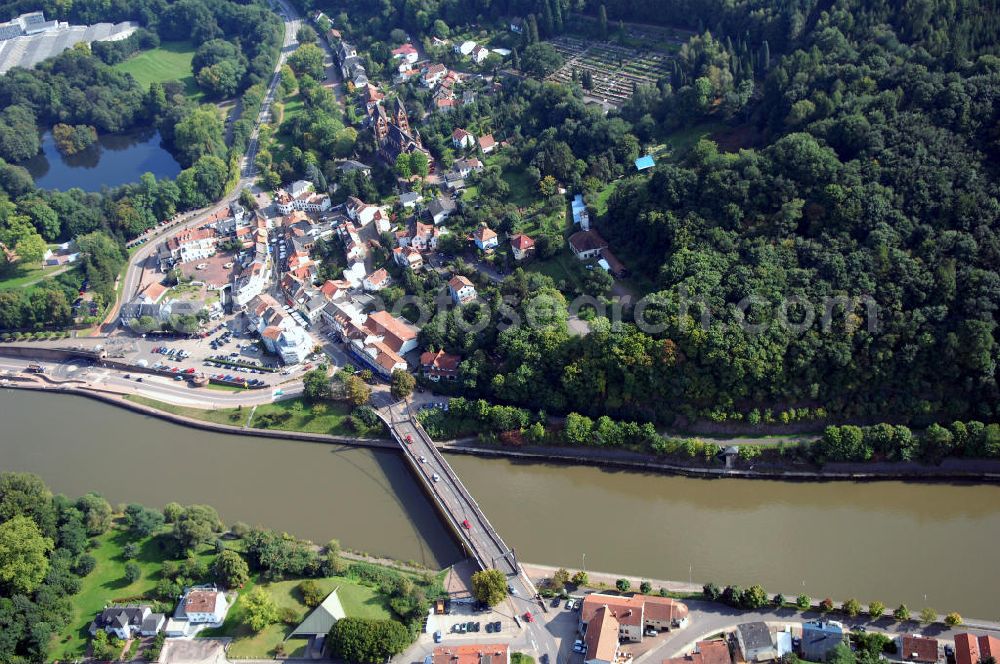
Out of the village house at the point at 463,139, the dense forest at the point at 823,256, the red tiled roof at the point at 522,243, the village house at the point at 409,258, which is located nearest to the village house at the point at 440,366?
the dense forest at the point at 823,256

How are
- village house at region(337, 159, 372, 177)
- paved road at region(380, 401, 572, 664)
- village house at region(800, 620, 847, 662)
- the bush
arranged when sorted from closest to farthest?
village house at region(800, 620, 847, 662), paved road at region(380, 401, 572, 664), the bush, village house at region(337, 159, 372, 177)

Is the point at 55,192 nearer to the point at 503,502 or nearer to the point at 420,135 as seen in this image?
the point at 420,135

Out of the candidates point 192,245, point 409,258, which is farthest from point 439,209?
point 192,245

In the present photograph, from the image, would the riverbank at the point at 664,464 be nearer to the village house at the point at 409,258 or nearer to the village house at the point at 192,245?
the village house at the point at 409,258

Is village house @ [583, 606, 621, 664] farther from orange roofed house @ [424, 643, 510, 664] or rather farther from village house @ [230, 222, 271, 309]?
village house @ [230, 222, 271, 309]

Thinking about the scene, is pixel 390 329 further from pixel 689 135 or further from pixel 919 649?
pixel 919 649

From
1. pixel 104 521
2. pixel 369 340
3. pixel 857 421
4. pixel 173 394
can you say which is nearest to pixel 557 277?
pixel 369 340

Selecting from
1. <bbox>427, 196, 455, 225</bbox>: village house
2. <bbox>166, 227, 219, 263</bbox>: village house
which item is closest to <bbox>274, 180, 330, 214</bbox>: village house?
<bbox>166, 227, 219, 263</bbox>: village house
